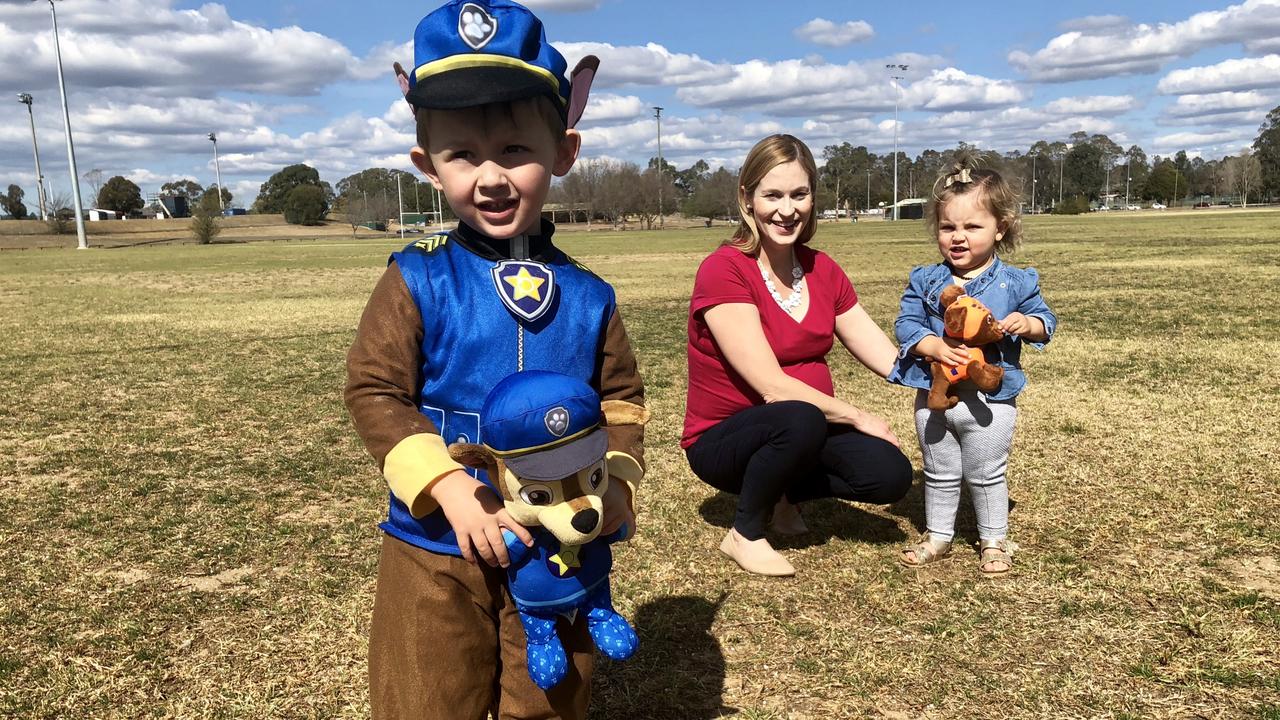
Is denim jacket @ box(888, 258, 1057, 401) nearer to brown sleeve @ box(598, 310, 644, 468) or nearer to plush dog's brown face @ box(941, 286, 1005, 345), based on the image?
plush dog's brown face @ box(941, 286, 1005, 345)

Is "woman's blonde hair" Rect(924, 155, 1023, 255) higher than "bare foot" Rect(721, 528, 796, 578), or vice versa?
"woman's blonde hair" Rect(924, 155, 1023, 255)

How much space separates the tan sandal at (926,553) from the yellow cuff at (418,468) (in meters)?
2.67

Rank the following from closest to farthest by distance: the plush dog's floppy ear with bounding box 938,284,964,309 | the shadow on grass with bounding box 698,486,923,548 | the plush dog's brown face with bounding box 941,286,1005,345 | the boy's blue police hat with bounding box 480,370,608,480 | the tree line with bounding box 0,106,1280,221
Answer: the boy's blue police hat with bounding box 480,370,608,480
the plush dog's brown face with bounding box 941,286,1005,345
the plush dog's floppy ear with bounding box 938,284,964,309
the shadow on grass with bounding box 698,486,923,548
the tree line with bounding box 0,106,1280,221

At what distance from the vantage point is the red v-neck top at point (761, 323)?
3.86 m

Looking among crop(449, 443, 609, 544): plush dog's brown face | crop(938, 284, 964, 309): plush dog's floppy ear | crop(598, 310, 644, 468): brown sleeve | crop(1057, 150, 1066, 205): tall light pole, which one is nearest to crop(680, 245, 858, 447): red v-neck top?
crop(938, 284, 964, 309): plush dog's floppy ear

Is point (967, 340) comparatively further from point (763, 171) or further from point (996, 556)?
point (763, 171)

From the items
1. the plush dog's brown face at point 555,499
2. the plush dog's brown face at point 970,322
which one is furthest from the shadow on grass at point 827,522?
the plush dog's brown face at point 555,499

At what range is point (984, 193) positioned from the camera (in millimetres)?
3443

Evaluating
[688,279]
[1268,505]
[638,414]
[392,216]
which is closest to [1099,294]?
[688,279]

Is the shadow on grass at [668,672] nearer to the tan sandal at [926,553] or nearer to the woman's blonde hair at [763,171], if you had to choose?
the tan sandal at [926,553]

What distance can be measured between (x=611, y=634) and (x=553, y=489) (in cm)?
38

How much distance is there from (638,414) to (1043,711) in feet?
5.76

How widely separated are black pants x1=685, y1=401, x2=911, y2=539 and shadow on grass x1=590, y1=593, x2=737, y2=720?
1.78ft

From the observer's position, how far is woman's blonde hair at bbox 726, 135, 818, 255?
379 centimetres
